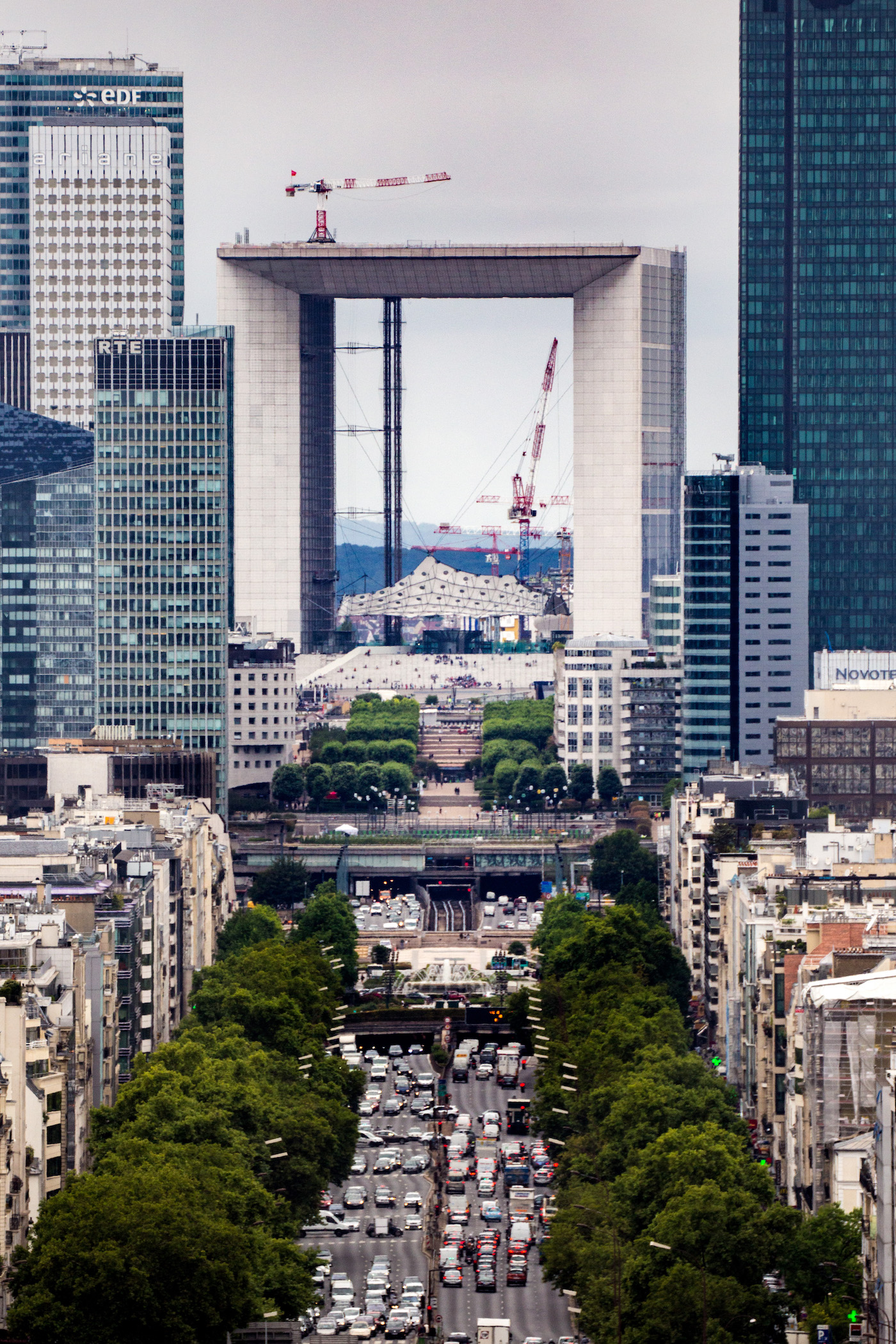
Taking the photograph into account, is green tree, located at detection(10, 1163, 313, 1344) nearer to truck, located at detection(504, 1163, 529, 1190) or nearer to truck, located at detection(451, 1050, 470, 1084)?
truck, located at detection(504, 1163, 529, 1190)

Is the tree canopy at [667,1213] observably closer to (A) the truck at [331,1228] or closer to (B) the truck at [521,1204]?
(B) the truck at [521,1204]

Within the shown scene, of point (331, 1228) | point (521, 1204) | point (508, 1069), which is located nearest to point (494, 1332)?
point (331, 1228)

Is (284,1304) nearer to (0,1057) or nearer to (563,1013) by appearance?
(0,1057)

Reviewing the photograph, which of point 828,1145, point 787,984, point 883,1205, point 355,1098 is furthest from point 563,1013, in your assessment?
point 883,1205

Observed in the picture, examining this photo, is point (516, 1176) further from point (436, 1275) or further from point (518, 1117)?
point (436, 1275)

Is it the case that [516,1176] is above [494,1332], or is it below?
below

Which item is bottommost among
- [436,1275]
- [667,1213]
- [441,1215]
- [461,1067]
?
[461,1067]

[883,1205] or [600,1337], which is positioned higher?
[883,1205]
